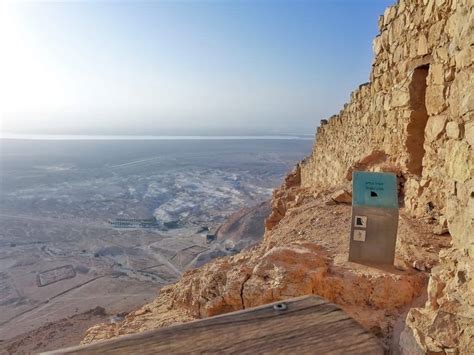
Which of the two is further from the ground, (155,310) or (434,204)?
(434,204)

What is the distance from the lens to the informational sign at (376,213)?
2975 millimetres

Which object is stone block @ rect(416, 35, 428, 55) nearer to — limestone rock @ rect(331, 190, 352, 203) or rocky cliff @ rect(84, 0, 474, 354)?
rocky cliff @ rect(84, 0, 474, 354)

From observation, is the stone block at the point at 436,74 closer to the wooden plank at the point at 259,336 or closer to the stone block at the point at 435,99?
the stone block at the point at 435,99

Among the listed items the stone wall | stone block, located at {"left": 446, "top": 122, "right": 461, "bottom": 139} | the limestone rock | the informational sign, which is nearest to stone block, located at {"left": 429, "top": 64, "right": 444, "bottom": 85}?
the stone wall

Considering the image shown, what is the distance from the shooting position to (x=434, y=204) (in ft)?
12.5

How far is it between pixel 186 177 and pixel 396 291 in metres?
43.4

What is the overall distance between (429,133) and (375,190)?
50.6 inches

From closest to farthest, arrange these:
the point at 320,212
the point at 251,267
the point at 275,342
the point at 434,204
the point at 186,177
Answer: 1. the point at 275,342
2. the point at 251,267
3. the point at 434,204
4. the point at 320,212
5. the point at 186,177

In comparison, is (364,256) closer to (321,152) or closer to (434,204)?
(434,204)

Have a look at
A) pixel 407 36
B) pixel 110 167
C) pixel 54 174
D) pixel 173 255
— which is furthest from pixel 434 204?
pixel 110 167

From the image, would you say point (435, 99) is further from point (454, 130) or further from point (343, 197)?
point (343, 197)

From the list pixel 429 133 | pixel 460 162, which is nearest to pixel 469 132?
pixel 460 162

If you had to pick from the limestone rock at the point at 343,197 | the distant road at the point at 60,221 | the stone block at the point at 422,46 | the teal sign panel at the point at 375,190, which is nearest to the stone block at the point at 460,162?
the teal sign panel at the point at 375,190

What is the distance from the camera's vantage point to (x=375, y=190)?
299cm
